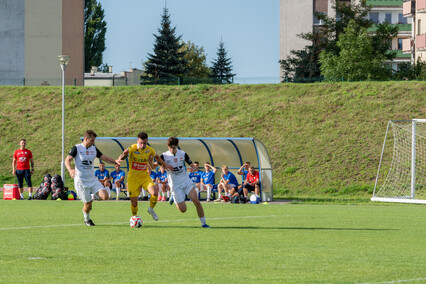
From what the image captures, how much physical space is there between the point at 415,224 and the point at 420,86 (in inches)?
1102

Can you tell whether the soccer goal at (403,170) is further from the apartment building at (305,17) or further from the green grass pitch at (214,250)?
the apartment building at (305,17)

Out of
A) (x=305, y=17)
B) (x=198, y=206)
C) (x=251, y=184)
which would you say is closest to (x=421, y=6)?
(x=251, y=184)

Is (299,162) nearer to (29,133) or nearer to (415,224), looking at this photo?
(29,133)

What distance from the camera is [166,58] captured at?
63.8 m

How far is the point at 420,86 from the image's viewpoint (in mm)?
42531

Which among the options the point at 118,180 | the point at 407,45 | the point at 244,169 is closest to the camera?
the point at 244,169

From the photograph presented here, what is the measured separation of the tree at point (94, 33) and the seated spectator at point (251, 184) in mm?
62965

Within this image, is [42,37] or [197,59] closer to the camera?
[42,37]

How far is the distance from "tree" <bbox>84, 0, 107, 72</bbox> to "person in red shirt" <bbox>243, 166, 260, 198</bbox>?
207 feet

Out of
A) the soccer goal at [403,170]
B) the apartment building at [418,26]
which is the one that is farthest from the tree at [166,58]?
the soccer goal at [403,170]

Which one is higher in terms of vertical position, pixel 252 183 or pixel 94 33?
pixel 94 33

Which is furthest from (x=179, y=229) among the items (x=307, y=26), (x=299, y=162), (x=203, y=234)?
(x=307, y=26)

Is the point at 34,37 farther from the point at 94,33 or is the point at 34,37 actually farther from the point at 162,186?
the point at 162,186

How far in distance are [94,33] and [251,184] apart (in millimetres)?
64910
